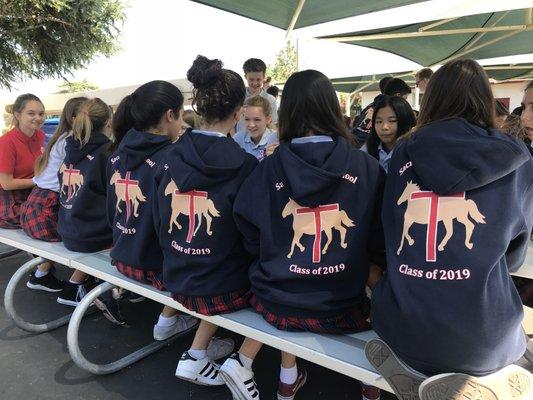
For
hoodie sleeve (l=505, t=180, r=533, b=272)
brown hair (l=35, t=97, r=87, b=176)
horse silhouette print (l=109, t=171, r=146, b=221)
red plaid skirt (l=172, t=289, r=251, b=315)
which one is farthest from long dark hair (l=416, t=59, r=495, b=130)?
brown hair (l=35, t=97, r=87, b=176)

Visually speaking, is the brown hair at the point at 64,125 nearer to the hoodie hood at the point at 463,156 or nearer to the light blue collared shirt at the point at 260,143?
the light blue collared shirt at the point at 260,143

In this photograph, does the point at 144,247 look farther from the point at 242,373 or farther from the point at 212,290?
the point at 242,373

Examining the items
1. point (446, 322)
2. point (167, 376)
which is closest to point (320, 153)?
point (446, 322)

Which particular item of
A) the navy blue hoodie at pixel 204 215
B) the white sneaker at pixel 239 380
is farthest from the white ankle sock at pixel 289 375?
the navy blue hoodie at pixel 204 215

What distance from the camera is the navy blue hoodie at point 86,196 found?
271cm

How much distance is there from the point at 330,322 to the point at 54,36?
1279 centimetres

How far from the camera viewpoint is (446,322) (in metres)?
1.24

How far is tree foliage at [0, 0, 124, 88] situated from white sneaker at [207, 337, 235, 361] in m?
10.9

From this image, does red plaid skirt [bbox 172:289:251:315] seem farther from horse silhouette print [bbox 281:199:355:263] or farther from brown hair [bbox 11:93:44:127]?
brown hair [bbox 11:93:44:127]

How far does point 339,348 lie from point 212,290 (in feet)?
2.02

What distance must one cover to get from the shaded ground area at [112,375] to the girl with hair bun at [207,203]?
597mm

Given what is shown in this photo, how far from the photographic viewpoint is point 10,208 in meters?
3.37

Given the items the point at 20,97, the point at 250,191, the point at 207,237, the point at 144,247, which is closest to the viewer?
the point at 250,191

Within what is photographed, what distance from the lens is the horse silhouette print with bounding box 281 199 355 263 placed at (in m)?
1.58
